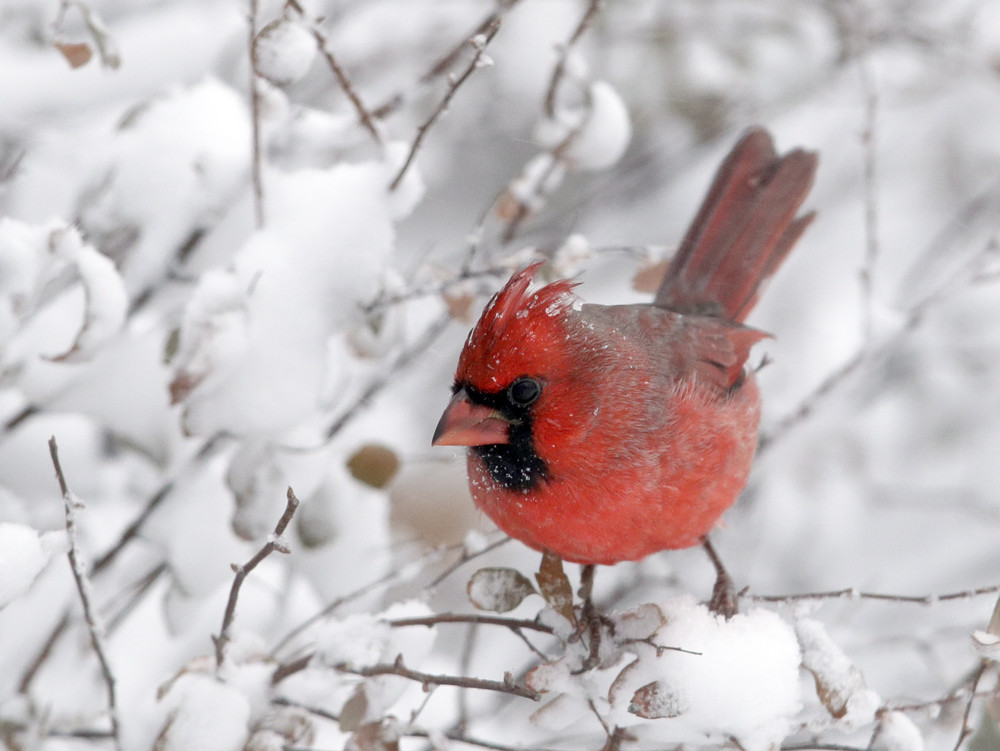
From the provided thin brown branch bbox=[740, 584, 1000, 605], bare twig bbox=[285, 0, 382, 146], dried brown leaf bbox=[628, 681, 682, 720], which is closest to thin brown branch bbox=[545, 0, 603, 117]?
bare twig bbox=[285, 0, 382, 146]

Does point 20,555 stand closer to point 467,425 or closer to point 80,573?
point 80,573

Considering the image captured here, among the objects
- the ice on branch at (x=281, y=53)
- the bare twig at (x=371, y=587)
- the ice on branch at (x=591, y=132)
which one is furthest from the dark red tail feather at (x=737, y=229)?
the ice on branch at (x=281, y=53)

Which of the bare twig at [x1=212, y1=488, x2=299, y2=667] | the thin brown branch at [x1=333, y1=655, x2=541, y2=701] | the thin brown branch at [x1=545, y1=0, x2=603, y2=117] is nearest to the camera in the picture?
the bare twig at [x1=212, y1=488, x2=299, y2=667]

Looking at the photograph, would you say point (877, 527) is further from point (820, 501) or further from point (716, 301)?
point (716, 301)

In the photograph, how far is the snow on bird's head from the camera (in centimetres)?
146

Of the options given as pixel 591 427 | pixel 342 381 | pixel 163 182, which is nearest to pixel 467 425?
pixel 591 427

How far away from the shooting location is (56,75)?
272cm

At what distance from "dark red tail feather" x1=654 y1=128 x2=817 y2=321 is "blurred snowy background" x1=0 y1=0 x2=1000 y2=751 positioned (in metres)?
0.22

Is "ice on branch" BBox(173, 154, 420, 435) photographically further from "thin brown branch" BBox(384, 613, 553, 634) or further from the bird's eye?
"thin brown branch" BBox(384, 613, 553, 634)

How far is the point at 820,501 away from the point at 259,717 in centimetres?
282

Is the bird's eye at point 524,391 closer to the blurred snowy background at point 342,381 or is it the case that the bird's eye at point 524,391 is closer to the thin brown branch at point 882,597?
the blurred snowy background at point 342,381

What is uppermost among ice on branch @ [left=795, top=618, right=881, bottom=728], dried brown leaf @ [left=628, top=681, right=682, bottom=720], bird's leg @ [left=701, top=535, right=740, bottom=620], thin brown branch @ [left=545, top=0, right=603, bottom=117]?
thin brown branch @ [left=545, top=0, right=603, bottom=117]

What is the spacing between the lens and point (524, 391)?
61.2 inches

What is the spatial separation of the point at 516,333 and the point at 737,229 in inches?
37.7
